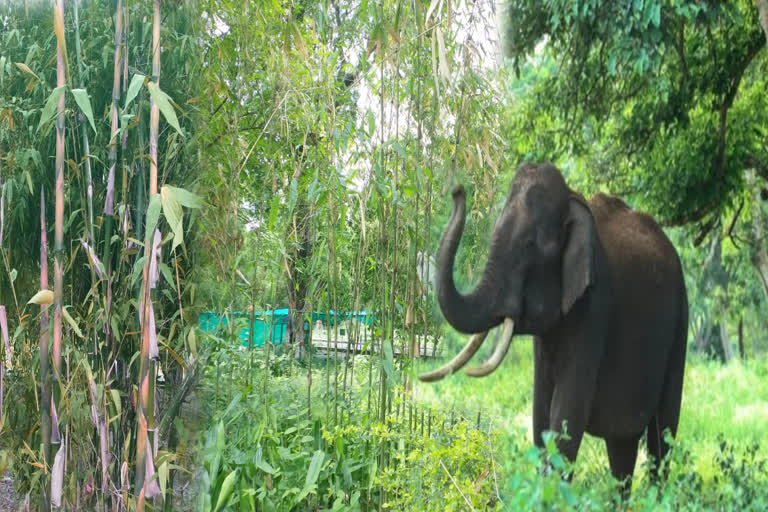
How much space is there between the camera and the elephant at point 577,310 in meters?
1.26

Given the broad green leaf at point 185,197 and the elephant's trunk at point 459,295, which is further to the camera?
the elephant's trunk at point 459,295

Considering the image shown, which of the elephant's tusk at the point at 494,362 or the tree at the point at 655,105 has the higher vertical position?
the tree at the point at 655,105

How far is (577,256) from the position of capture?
1286mm

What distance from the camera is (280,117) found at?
1.54 m

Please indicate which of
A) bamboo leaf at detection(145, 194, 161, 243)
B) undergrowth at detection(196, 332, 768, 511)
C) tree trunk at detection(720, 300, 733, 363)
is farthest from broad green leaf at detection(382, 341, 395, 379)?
tree trunk at detection(720, 300, 733, 363)

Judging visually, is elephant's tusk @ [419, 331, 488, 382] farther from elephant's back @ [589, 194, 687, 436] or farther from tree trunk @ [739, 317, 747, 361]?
tree trunk @ [739, 317, 747, 361]

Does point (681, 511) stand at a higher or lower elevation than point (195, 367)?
lower

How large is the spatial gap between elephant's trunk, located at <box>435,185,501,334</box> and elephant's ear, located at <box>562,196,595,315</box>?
13 cm

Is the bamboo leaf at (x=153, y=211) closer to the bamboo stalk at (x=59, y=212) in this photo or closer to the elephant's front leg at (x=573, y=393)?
the bamboo stalk at (x=59, y=212)

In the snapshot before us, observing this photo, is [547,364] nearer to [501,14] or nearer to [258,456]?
[258,456]

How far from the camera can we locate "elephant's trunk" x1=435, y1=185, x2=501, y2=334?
118 centimetres

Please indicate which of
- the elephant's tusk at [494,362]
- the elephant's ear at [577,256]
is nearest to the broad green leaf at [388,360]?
the elephant's tusk at [494,362]

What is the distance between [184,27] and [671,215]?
1.29 meters

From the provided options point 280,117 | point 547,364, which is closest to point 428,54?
point 280,117
